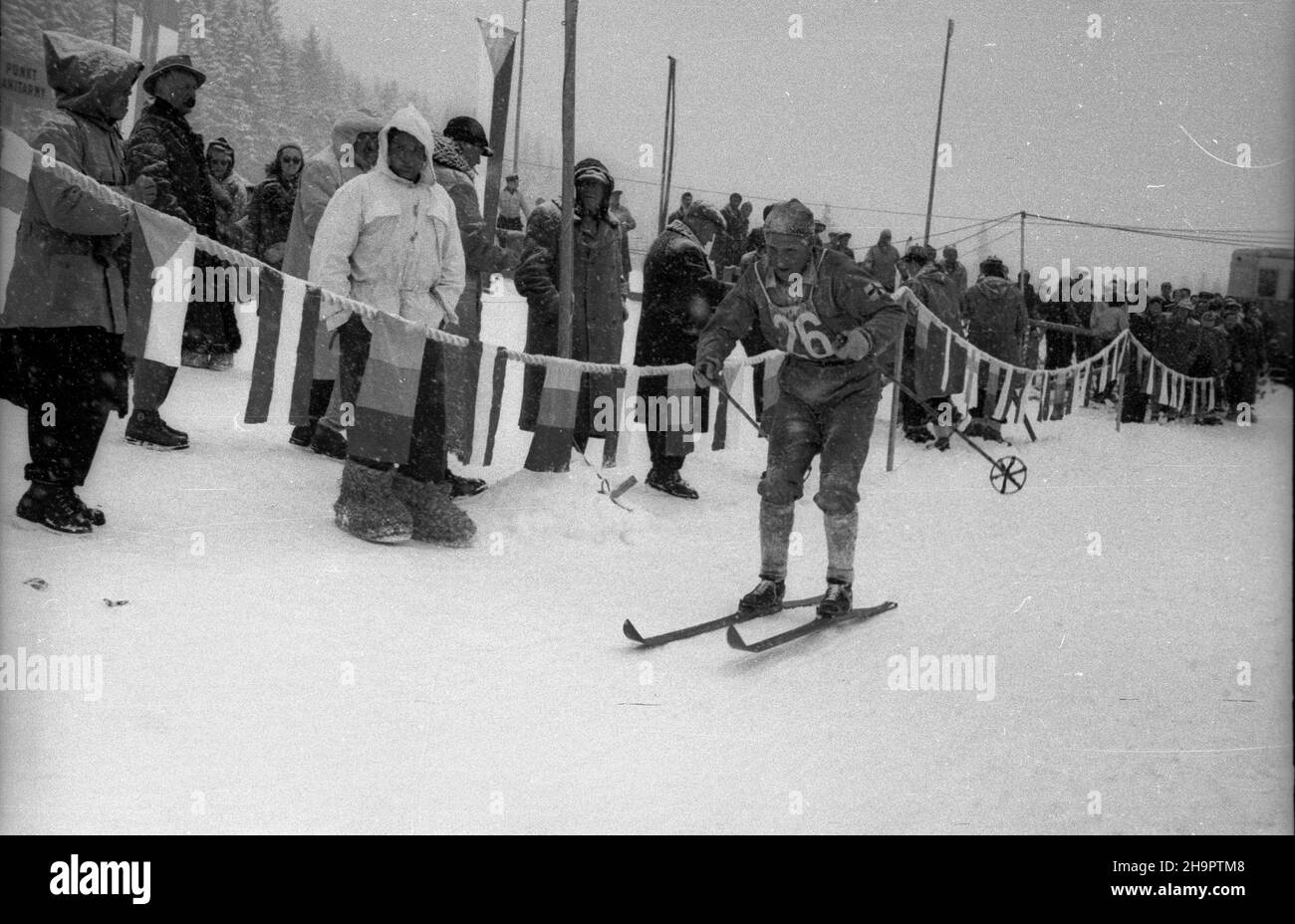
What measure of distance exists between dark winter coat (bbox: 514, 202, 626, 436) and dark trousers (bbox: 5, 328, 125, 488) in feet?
8.10

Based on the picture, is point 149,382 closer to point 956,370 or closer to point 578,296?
point 578,296

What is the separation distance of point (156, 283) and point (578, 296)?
271cm

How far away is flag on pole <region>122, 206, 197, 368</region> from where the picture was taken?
13.9ft

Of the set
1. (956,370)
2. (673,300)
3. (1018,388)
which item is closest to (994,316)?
(1018,388)

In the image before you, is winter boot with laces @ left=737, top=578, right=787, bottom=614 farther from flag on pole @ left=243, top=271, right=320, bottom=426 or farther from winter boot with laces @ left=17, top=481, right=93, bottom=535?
winter boot with laces @ left=17, top=481, right=93, bottom=535

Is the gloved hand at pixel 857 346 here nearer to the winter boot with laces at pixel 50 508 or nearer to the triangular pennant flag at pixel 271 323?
the triangular pennant flag at pixel 271 323

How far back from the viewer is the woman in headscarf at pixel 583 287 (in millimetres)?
6328

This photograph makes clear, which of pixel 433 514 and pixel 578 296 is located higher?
pixel 578 296

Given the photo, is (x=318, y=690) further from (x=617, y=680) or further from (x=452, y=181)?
(x=452, y=181)

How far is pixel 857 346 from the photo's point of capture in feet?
14.4

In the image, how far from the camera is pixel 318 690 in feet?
11.1

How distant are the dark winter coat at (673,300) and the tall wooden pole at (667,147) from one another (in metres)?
0.37

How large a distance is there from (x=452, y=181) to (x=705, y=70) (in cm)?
192

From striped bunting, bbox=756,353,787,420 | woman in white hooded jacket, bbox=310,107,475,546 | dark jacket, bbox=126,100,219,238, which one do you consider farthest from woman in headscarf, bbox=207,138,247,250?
striped bunting, bbox=756,353,787,420
